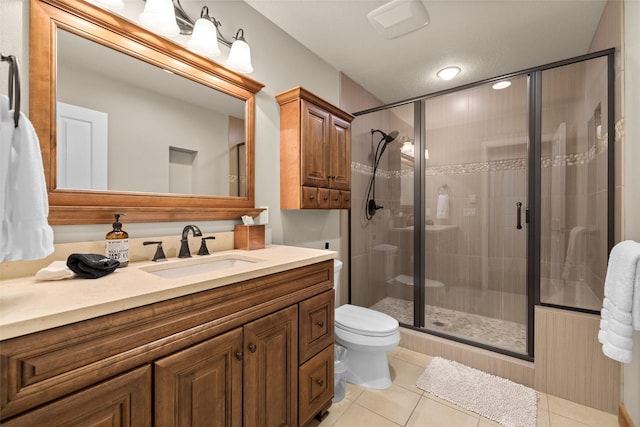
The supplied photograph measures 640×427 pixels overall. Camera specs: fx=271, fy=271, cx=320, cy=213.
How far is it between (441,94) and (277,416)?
2.45m

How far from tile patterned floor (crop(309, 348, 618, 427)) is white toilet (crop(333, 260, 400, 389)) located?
0.22 feet

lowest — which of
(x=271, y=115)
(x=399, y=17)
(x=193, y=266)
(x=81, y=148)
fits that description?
(x=193, y=266)

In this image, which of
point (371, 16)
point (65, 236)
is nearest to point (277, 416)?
point (65, 236)

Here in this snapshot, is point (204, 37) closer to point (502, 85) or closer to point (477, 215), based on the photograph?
point (502, 85)

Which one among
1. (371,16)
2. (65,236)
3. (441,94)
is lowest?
(65,236)

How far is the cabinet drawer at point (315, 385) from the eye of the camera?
1.29 meters

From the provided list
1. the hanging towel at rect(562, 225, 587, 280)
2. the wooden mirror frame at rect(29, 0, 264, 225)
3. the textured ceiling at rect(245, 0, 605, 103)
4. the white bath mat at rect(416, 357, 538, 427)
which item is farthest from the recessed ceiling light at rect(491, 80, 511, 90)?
the white bath mat at rect(416, 357, 538, 427)

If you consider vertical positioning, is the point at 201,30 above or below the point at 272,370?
above

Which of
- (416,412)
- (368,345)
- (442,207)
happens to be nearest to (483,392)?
(416,412)

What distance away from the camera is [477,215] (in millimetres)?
2328

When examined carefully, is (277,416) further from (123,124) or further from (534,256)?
(534,256)

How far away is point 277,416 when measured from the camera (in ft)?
3.83

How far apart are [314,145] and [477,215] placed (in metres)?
1.53

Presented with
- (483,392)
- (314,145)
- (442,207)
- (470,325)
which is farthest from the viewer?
(442,207)
